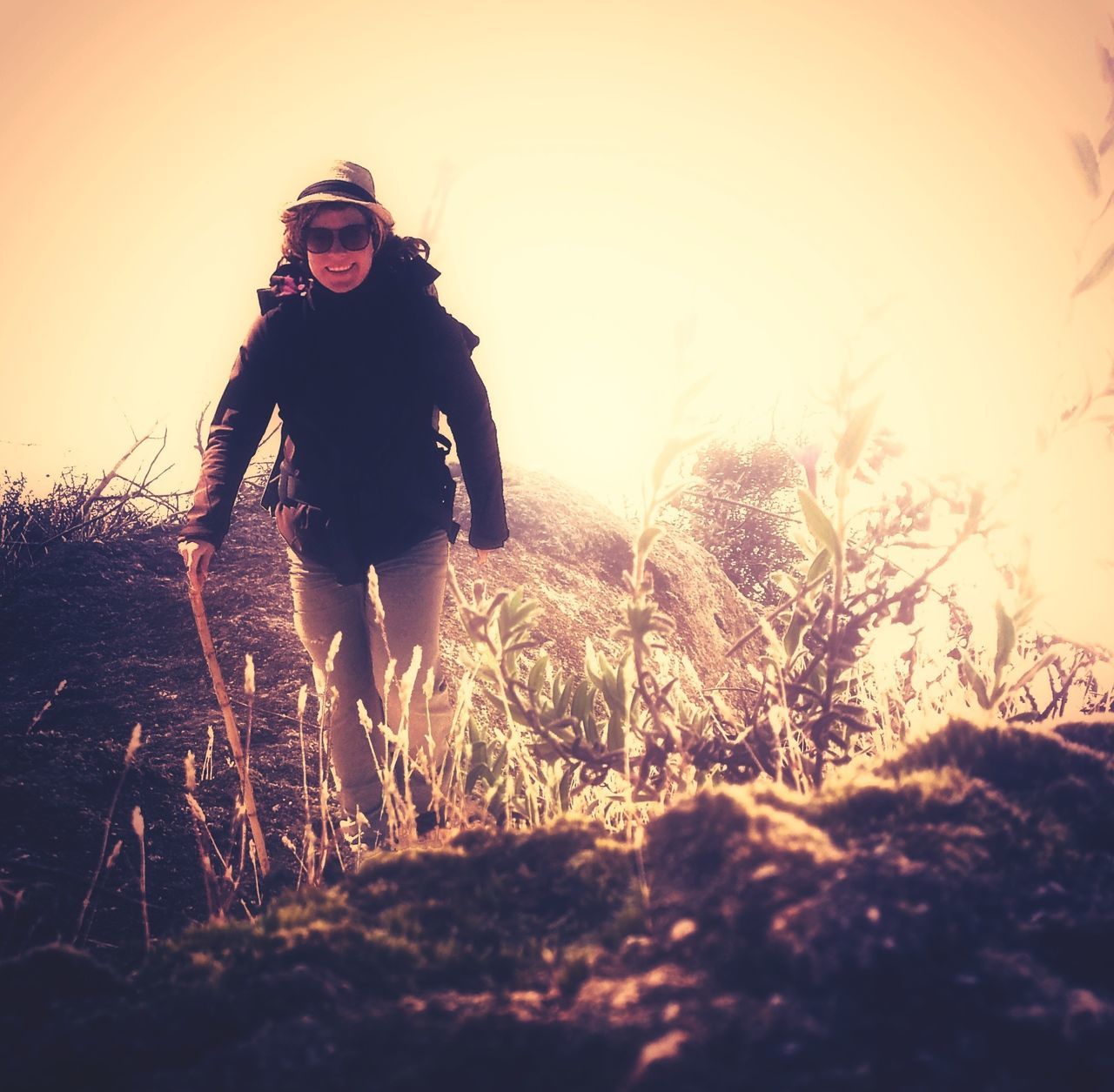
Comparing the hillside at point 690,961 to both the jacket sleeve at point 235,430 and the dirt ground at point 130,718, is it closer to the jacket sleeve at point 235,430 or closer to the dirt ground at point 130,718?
the dirt ground at point 130,718

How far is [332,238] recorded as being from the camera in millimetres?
2621

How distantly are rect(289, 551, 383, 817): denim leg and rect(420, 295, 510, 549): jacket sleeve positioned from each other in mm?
584

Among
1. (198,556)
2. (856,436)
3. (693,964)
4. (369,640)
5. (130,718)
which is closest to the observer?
(693,964)

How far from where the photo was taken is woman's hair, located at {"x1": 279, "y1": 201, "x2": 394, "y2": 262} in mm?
2611

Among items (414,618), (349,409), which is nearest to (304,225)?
(349,409)

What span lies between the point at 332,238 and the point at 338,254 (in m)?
0.06

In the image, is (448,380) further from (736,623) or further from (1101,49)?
(736,623)

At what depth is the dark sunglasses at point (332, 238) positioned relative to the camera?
2615 millimetres

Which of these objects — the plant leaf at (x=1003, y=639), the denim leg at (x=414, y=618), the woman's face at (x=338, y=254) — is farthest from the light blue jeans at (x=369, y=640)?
the plant leaf at (x=1003, y=639)

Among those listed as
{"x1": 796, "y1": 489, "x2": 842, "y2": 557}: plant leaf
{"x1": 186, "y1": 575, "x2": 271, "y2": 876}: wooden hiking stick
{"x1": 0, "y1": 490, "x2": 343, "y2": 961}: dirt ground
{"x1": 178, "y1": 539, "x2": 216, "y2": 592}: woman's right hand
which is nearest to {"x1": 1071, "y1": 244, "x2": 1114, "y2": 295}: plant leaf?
{"x1": 796, "y1": 489, "x2": 842, "y2": 557}: plant leaf

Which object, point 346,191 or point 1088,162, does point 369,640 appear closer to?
point 346,191

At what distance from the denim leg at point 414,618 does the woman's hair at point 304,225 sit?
1189 millimetres

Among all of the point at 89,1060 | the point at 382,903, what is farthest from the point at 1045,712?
the point at 89,1060

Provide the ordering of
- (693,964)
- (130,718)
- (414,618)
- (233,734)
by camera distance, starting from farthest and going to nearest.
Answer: (130,718)
(414,618)
(233,734)
(693,964)
